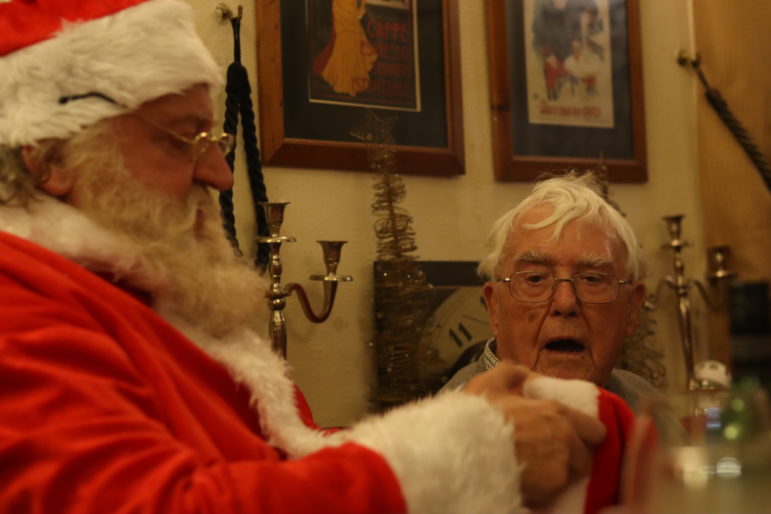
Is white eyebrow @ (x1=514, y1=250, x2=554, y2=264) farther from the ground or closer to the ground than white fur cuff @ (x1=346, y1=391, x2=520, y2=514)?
farther from the ground

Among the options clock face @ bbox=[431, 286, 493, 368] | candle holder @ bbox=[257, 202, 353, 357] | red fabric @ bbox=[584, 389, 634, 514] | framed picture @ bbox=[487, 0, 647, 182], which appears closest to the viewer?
red fabric @ bbox=[584, 389, 634, 514]

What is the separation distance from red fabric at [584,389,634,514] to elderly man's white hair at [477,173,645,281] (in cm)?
77

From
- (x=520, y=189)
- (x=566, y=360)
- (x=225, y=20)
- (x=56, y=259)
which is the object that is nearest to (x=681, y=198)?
(x=520, y=189)

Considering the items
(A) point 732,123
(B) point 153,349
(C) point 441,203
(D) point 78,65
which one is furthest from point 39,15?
(A) point 732,123

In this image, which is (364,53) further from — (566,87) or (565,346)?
(565,346)

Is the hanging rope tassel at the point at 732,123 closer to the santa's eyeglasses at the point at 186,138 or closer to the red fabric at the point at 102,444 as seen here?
the santa's eyeglasses at the point at 186,138

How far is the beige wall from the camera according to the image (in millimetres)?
2018

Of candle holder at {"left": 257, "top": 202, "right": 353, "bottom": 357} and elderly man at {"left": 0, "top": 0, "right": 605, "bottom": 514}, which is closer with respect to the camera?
elderly man at {"left": 0, "top": 0, "right": 605, "bottom": 514}

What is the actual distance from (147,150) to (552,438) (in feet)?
2.10

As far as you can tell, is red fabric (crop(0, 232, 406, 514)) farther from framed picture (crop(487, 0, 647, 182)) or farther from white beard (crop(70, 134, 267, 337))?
framed picture (crop(487, 0, 647, 182))

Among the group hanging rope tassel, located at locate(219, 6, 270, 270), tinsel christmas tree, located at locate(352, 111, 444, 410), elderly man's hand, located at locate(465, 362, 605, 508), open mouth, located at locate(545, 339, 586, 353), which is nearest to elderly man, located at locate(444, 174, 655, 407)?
open mouth, located at locate(545, 339, 586, 353)

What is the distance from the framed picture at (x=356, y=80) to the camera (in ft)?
6.61

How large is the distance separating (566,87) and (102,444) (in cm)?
195

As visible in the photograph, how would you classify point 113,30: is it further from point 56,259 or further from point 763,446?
point 763,446
